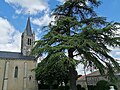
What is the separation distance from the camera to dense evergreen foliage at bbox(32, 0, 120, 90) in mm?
11172

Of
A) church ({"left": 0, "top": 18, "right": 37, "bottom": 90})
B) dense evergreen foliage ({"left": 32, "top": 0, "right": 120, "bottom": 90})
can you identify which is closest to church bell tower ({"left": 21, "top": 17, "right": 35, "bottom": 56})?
church ({"left": 0, "top": 18, "right": 37, "bottom": 90})

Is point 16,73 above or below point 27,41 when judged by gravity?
below

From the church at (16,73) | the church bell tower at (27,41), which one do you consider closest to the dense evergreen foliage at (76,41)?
the church at (16,73)

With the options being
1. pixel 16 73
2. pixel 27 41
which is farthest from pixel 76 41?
pixel 27 41

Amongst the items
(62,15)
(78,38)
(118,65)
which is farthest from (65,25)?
(118,65)

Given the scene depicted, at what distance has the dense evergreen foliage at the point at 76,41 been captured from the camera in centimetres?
1117

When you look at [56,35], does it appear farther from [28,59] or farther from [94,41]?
[28,59]

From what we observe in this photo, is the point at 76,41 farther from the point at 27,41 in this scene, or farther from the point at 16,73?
the point at 27,41

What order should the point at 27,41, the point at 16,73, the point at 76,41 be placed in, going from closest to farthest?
the point at 76,41
the point at 16,73
the point at 27,41

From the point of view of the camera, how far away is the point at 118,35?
39.4ft

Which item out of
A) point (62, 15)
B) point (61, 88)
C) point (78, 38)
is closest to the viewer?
point (78, 38)

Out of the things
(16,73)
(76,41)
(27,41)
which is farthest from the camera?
(27,41)

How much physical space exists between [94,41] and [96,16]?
3212mm

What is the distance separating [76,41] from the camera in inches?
445
